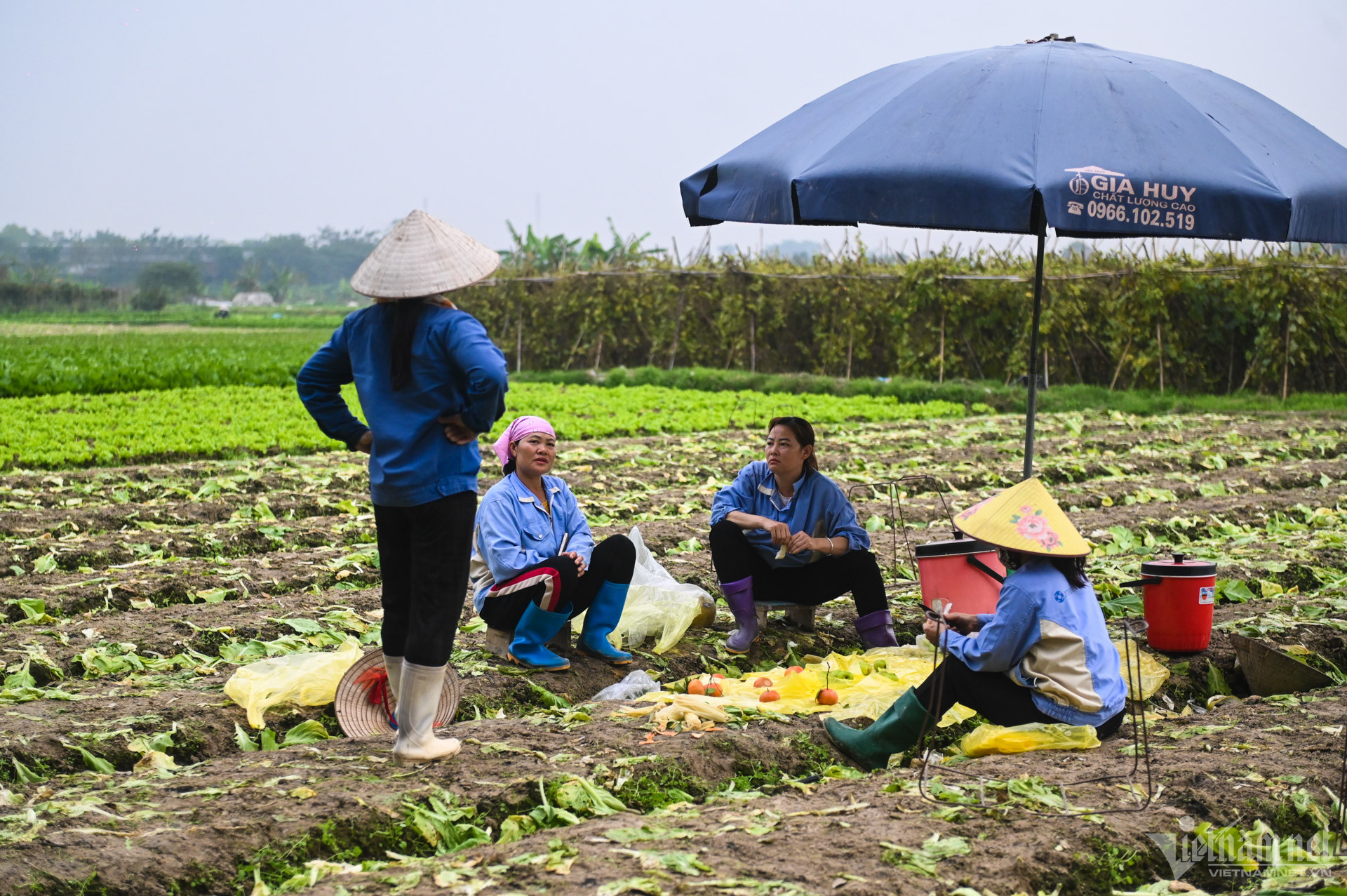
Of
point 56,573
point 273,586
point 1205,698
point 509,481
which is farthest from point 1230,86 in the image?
point 56,573

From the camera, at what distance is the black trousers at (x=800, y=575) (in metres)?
5.85

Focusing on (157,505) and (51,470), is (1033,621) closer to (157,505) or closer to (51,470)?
(157,505)

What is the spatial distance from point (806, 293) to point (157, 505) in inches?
681

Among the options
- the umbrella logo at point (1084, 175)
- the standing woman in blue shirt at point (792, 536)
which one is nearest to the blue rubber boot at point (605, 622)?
the standing woman in blue shirt at point (792, 536)

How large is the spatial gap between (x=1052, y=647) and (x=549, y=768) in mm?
1818

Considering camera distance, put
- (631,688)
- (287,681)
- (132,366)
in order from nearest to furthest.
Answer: (287,681)
(631,688)
(132,366)

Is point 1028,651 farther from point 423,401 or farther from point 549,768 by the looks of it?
point 423,401

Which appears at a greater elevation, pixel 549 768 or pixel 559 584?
pixel 559 584

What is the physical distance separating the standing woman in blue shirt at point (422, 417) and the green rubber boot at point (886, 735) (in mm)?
1476

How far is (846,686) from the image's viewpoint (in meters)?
5.20

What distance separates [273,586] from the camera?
7004mm

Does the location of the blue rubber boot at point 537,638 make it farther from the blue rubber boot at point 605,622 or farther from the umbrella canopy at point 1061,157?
the umbrella canopy at point 1061,157

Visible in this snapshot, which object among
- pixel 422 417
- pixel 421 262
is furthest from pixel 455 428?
pixel 421 262

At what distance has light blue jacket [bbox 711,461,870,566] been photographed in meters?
5.86
